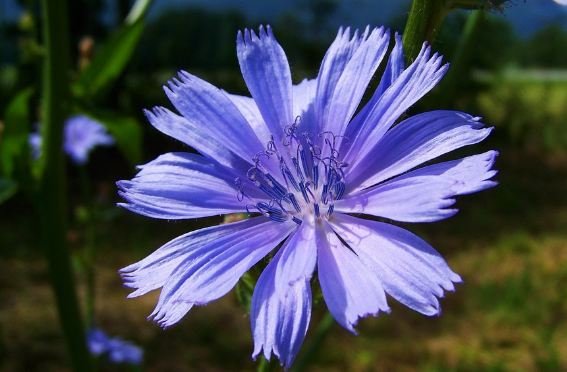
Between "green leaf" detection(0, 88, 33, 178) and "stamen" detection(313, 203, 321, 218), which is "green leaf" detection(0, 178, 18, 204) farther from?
"stamen" detection(313, 203, 321, 218)

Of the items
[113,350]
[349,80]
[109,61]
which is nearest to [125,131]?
[109,61]

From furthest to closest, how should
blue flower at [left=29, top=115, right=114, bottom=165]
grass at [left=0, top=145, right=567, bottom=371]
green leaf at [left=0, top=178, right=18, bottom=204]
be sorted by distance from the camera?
grass at [left=0, top=145, right=567, bottom=371] → blue flower at [left=29, top=115, right=114, bottom=165] → green leaf at [left=0, top=178, right=18, bottom=204]

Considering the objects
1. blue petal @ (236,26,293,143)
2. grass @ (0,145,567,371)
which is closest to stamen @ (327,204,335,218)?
blue petal @ (236,26,293,143)

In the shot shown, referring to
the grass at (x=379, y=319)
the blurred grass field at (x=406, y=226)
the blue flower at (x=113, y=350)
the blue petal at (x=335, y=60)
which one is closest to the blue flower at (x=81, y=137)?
the blurred grass field at (x=406, y=226)

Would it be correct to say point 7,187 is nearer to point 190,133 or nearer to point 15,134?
point 15,134

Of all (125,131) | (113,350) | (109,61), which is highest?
(109,61)

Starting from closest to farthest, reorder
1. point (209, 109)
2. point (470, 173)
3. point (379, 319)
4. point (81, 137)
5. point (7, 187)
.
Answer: point (470, 173) → point (209, 109) → point (7, 187) → point (81, 137) → point (379, 319)
